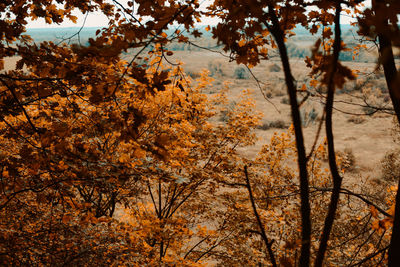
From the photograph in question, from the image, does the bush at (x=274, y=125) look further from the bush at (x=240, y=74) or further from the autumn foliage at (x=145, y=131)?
the autumn foliage at (x=145, y=131)

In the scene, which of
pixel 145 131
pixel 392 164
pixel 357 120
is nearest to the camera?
pixel 145 131

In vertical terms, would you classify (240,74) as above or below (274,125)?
above

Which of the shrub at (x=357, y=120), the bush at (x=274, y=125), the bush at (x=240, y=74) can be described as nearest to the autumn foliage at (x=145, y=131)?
the bush at (x=274, y=125)

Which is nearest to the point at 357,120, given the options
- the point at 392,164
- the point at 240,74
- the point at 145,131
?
the point at 240,74

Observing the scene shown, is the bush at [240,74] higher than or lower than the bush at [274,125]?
higher

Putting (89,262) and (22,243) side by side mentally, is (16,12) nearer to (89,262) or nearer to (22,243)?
(22,243)

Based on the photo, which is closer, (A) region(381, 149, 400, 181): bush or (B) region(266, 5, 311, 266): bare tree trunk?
(B) region(266, 5, 311, 266): bare tree trunk

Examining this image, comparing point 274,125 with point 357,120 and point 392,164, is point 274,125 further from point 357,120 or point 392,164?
point 392,164

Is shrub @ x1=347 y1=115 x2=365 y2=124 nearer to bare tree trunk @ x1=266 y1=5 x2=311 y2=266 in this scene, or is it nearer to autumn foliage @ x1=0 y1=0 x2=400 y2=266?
autumn foliage @ x1=0 y1=0 x2=400 y2=266

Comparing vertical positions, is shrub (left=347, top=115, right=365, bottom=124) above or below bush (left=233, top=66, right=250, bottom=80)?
below

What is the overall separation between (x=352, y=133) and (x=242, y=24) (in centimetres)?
4139

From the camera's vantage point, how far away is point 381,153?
2919 centimetres

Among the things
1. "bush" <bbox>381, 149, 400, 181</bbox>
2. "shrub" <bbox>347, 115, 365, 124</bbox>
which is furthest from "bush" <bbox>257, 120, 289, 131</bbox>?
"bush" <bbox>381, 149, 400, 181</bbox>

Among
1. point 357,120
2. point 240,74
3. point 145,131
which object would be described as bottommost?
point 357,120
